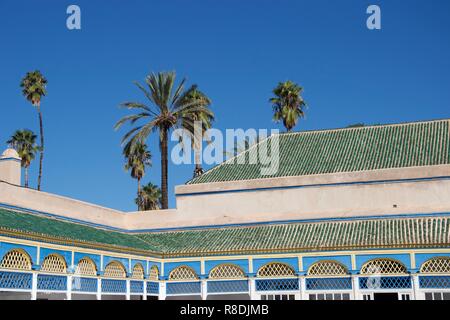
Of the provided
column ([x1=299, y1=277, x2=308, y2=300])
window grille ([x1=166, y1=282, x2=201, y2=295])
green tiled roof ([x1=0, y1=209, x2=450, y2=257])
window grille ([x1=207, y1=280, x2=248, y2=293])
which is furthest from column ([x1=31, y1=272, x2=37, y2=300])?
column ([x1=299, y1=277, x2=308, y2=300])

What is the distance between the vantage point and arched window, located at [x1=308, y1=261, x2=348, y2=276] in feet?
91.0

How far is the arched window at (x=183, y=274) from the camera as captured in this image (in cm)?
3008

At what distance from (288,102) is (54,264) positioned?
37179mm

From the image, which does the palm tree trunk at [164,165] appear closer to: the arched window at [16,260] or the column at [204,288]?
the column at [204,288]

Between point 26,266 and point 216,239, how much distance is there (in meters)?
12.3

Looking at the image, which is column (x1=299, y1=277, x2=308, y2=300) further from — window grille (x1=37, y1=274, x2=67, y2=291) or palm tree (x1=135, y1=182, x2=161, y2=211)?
palm tree (x1=135, y1=182, x2=161, y2=211)

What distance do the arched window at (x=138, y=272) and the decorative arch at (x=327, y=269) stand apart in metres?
7.98

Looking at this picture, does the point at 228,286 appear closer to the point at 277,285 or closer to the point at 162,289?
the point at 277,285

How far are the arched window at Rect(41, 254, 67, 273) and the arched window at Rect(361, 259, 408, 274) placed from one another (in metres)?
13.3

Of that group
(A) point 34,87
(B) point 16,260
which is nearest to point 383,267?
(B) point 16,260

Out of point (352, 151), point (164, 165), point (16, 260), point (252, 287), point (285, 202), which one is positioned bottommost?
point (252, 287)

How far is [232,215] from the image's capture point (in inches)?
1336

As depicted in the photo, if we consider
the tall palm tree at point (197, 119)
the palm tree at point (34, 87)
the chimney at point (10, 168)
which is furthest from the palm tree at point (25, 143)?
the chimney at point (10, 168)

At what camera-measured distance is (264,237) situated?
30.7 meters
